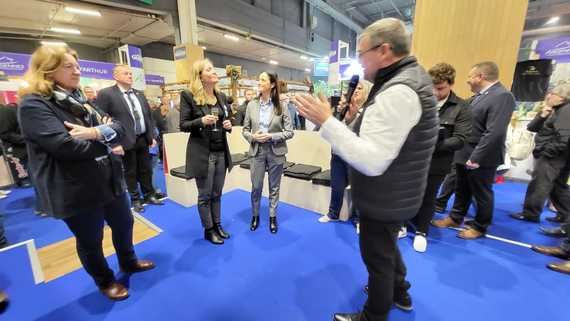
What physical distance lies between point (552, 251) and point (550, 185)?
0.89 metres

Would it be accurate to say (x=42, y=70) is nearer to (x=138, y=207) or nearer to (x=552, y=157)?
(x=138, y=207)

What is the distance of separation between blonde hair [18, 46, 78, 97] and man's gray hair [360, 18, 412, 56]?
5.36 ft

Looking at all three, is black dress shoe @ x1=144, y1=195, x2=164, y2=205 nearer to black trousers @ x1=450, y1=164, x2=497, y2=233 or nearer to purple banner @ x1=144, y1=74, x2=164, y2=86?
black trousers @ x1=450, y1=164, x2=497, y2=233

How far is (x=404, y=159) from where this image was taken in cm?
107

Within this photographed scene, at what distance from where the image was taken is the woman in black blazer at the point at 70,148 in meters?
1.26

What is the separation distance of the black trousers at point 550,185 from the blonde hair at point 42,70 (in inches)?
174

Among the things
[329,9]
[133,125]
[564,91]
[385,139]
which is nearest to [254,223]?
[133,125]

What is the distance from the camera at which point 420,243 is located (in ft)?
7.64

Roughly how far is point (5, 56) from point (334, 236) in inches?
412

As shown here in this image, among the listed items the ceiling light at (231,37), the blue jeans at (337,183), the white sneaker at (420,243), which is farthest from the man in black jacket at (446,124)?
the ceiling light at (231,37)

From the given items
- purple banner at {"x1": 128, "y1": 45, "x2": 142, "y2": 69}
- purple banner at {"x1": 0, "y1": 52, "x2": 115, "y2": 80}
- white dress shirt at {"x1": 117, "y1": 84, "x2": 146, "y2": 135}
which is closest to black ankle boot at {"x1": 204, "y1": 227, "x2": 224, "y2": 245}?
white dress shirt at {"x1": 117, "y1": 84, "x2": 146, "y2": 135}

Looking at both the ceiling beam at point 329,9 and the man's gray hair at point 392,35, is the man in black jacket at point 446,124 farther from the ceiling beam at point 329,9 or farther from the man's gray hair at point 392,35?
the ceiling beam at point 329,9

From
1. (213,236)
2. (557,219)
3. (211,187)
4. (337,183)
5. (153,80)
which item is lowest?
(557,219)

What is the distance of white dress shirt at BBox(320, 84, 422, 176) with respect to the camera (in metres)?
0.95
